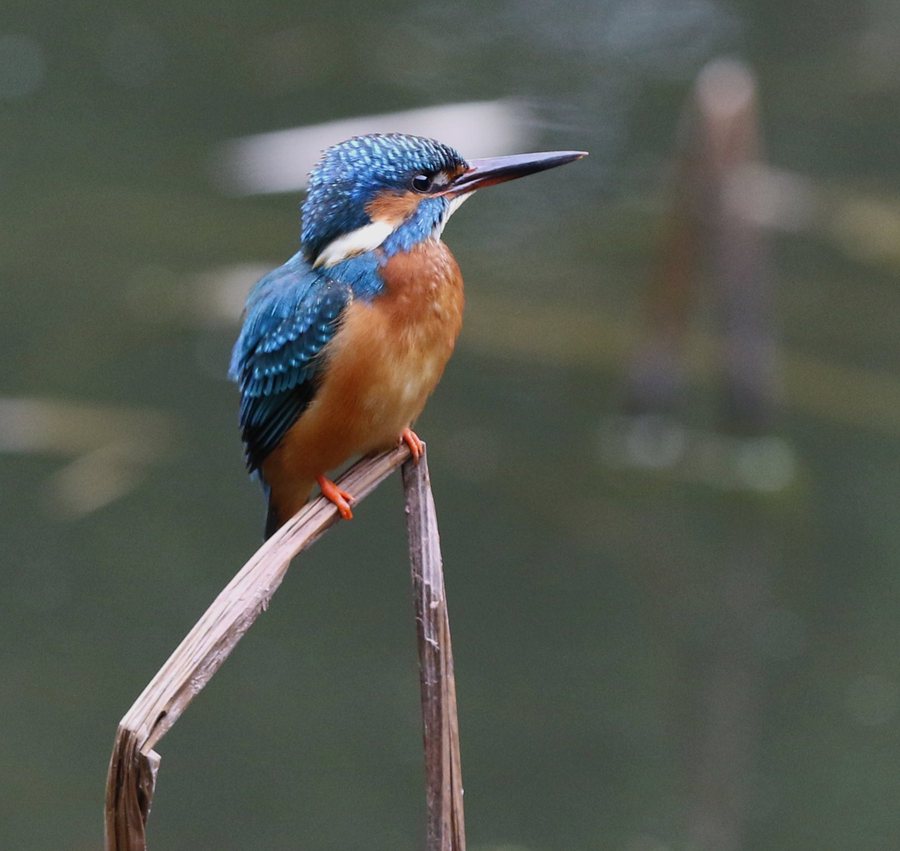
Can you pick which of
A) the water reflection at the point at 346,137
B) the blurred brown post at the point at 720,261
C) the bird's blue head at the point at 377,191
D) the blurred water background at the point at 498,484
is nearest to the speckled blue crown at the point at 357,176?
the bird's blue head at the point at 377,191

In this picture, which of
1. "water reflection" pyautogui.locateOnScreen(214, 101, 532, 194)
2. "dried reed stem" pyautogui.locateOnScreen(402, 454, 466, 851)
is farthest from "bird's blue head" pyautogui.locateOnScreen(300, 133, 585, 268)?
"water reflection" pyautogui.locateOnScreen(214, 101, 532, 194)

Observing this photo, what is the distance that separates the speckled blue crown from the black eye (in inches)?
0.4

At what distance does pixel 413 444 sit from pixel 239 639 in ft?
2.15

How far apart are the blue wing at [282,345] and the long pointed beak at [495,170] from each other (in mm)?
267

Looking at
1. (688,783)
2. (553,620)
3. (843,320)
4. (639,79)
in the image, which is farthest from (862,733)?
(639,79)

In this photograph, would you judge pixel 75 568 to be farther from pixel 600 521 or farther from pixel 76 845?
pixel 600 521

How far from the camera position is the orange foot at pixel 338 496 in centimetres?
248

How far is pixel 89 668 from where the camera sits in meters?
4.80

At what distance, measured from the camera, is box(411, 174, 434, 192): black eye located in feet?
8.73

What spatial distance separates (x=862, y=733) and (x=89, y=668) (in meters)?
2.36

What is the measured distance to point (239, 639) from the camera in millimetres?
1967

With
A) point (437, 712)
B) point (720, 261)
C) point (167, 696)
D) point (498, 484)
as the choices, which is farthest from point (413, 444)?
point (720, 261)

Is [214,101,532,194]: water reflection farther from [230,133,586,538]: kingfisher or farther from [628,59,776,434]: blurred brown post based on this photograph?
[230,133,586,538]: kingfisher

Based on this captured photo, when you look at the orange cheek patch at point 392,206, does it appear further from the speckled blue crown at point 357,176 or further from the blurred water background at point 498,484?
the blurred water background at point 498,484
